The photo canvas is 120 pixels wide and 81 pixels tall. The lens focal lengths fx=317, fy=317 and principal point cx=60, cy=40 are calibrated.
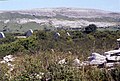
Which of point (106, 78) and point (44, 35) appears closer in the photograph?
point (106, 78)

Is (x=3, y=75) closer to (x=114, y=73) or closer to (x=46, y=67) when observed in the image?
(x=46, y=67)

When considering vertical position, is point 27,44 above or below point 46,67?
below

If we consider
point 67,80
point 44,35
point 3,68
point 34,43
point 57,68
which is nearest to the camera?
point 67,80

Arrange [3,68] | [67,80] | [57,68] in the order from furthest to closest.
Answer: [3,68], [57,68], [67,80]

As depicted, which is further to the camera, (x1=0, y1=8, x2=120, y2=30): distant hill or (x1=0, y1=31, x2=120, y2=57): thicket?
(x1=0, y1=8, x2=120, y2=30): distant hill

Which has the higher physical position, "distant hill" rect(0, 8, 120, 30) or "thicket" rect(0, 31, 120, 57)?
"thicket" rect(0, 31, 120, 57)

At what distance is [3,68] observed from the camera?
5973 mm

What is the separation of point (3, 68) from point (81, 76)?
69.2 inches

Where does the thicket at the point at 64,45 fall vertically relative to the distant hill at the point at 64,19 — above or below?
above

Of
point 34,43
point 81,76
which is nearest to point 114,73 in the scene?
point 81,76

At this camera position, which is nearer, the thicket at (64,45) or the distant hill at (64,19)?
the thicket at (64,45)

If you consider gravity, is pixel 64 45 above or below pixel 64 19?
above

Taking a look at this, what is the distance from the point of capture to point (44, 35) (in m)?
21.6

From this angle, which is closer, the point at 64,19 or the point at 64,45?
the point at 64,45
